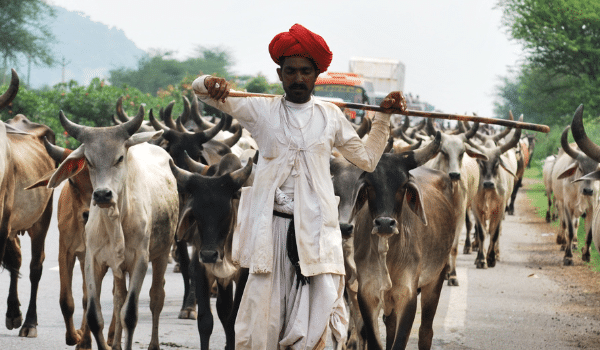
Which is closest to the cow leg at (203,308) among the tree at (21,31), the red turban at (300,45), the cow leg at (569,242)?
the red turban at (300,45)

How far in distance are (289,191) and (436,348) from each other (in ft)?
11.3

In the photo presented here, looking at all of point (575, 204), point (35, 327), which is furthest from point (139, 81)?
point (35, 327)

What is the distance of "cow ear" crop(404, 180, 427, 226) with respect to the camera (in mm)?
5850

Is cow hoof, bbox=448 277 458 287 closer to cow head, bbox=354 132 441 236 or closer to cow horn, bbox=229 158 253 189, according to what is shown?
cow head, bbox=354 132 441 236

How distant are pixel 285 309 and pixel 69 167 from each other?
2.69 meters

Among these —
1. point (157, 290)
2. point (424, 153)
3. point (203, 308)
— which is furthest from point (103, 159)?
point (424, 153)

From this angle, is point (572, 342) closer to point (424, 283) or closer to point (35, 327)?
point (424, 283)

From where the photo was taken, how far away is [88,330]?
6.74 meters

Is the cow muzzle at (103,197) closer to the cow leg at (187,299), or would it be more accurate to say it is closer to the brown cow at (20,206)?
the brown cow at (20,206)

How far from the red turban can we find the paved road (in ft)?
11.6

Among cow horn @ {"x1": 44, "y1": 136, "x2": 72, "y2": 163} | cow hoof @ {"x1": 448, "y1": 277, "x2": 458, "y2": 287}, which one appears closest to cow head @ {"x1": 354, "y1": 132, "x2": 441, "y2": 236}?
cow horn @ {"x1": 44, "y1": 136, "x2": 72, "y2": 163}

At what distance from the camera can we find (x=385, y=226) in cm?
541

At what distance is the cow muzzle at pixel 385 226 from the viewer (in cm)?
541

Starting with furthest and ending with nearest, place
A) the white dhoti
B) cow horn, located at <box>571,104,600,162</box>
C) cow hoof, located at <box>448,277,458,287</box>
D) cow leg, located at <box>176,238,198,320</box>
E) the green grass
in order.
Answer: the green grass, cow hoof, located at <box>448,277,458,287</box>, cow leg, located at <box>176,238,198,320</box>, cow horn, located at <box>571,104,600,162</box>, the white dhoti
